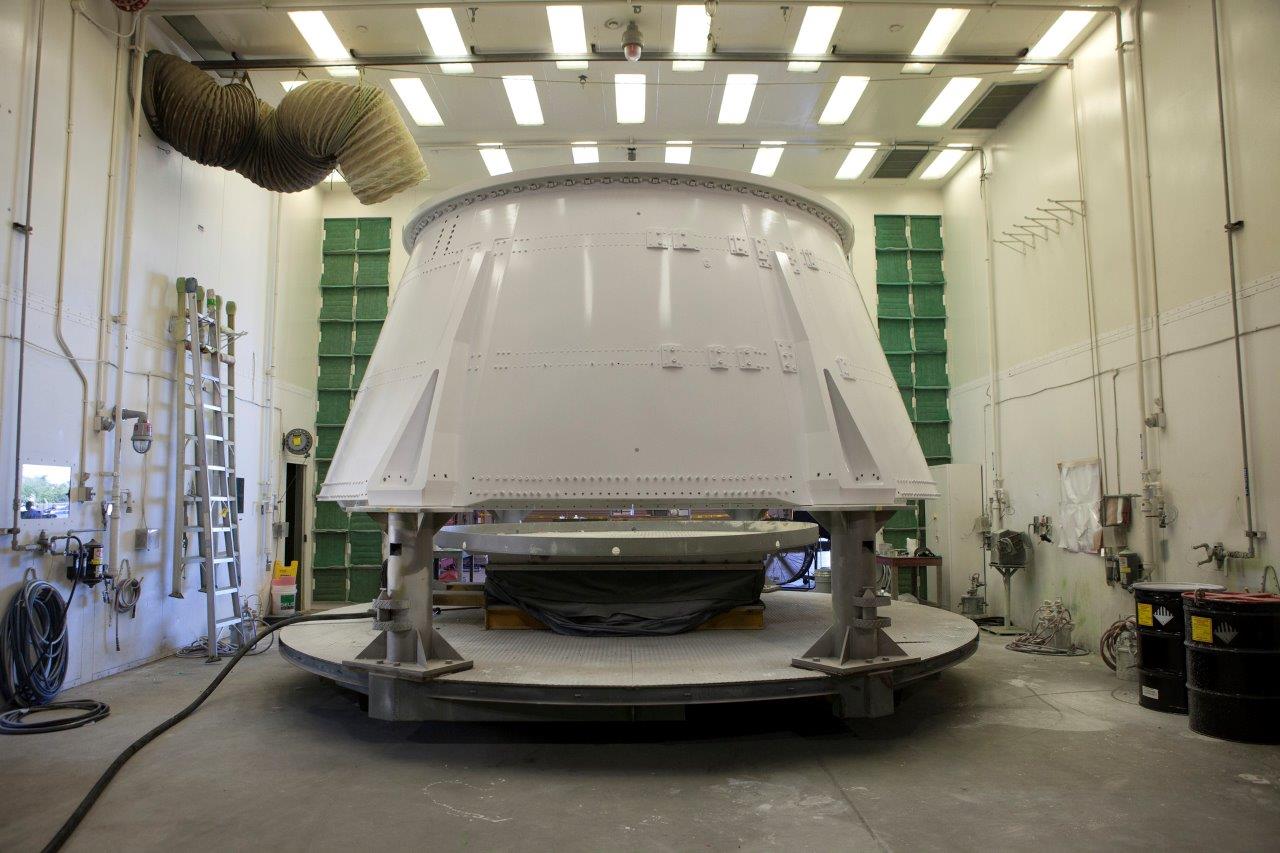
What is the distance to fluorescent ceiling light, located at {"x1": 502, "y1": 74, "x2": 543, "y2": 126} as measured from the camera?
10000 millimetres

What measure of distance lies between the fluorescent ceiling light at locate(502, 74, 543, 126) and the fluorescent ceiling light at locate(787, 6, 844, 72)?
3.26 m

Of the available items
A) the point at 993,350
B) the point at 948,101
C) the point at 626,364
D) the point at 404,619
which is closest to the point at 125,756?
the point at 404,619

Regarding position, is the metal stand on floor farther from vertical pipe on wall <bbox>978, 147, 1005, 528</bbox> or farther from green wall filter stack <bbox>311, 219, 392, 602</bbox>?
green wall filter stack <bbox>311, 219, 392, 602</bbox>

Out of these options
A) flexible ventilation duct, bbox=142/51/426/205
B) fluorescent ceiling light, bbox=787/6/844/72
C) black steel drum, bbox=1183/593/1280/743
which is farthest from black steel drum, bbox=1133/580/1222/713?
flexible ventilation duct, bbox=142/51/426/205

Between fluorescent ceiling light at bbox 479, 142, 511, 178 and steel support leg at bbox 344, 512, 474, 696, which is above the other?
fluorescent ceiling light at bbox 479, 142, 511, 178

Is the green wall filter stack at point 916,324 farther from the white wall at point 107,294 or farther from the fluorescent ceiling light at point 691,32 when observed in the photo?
the white wall at point 107,294

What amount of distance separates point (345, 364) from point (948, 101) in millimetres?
9584

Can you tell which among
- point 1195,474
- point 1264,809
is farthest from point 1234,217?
point 1264,809

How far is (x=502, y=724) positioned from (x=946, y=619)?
12.3 ft

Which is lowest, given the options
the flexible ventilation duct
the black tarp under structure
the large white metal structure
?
the black tarp under structure

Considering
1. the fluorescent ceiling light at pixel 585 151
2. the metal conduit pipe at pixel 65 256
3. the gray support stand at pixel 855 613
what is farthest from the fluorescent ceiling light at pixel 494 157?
the gray support stand at pixel 855 613

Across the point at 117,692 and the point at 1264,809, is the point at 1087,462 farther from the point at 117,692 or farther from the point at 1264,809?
the point at 117,692

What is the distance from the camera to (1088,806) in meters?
3.89

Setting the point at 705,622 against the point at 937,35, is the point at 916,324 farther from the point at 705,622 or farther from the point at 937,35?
the point at 705,622
